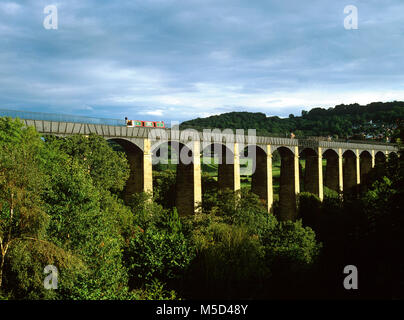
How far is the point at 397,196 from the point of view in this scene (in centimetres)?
1889

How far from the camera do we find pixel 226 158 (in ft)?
140

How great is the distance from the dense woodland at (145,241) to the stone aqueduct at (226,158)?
1.88m

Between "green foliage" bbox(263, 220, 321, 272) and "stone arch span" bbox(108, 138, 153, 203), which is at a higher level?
"stone arch span" bbox(108, 138, 153, 203)

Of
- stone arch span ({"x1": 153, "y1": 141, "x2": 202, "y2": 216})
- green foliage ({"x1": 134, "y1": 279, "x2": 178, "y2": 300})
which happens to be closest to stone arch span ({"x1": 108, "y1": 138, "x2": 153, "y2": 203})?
stone arch span ({"x1": 153, "y1": 141, "x2": 202, "y2": 216})

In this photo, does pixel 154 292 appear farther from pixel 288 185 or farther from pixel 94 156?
pixel 288 185

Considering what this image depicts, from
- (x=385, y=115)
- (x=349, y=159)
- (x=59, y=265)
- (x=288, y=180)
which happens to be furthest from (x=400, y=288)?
(x=385, y=115)

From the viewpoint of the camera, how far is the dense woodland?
607 inches

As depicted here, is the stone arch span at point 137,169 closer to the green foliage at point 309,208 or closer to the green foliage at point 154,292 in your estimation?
the green foliage at point 154,292

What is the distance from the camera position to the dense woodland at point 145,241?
607 inches

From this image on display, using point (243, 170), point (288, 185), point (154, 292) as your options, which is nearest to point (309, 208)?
point (288, 185)

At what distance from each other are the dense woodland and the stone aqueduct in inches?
74.0

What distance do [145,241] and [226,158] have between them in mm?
21724

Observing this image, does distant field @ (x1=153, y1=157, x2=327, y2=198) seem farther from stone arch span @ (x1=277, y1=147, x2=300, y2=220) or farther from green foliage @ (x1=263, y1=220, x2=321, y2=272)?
green foliage @ (x1=263, y1=220, x2=321, y2=272)
